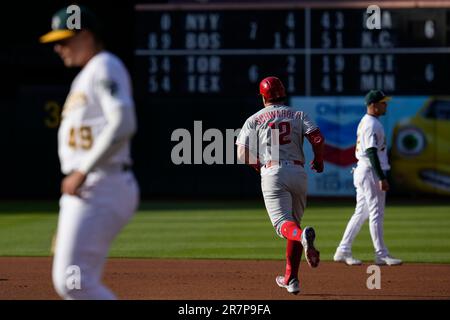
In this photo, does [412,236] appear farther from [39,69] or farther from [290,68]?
[39,69]

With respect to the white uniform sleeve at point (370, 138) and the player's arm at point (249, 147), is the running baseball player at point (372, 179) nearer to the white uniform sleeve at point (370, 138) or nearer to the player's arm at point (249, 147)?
the white uniform sleeve at point (370, 138)

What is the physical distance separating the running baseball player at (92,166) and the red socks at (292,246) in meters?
3.06

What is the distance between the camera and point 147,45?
21.0 m

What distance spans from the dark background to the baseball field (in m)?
2.49

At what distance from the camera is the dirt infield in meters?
8.68

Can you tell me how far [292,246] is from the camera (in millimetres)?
8539

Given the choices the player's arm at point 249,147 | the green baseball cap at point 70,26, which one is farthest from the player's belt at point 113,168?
the player's arm at point 249,147

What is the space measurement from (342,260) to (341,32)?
34.6 feet

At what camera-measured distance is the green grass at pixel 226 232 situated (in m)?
12.5

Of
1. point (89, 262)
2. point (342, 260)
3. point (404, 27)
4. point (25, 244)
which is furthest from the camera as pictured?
point (404, 27)

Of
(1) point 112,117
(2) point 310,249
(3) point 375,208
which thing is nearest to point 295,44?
(3) point 375,208

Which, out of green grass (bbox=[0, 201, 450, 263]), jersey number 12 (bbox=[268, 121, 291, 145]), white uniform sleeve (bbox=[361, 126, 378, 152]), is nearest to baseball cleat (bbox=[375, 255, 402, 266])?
green grass (bbox=[0, 201, 450, 263])

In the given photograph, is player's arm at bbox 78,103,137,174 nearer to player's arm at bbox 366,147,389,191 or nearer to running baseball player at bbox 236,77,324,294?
running baseball player at bbox 236,77,324,294
